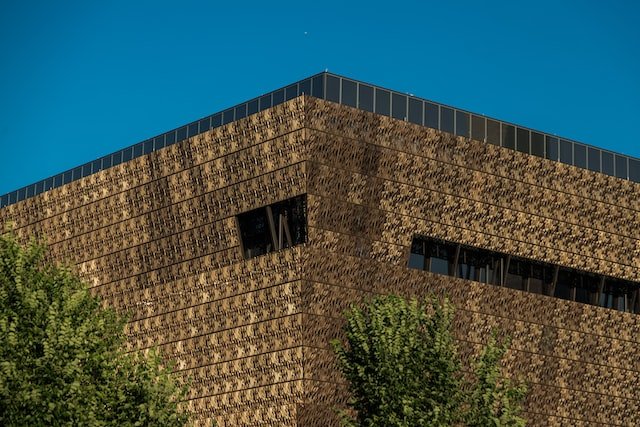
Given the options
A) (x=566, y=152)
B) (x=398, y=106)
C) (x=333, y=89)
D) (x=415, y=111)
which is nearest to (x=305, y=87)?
(x=333, y=89)

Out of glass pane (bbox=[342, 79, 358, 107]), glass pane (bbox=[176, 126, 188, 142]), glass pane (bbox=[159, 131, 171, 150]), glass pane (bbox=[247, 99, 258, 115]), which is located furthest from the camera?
glass pane (bbox=[159, 131, 171, 150])

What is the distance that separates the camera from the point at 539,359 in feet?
284

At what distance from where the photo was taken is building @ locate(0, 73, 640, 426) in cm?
7831

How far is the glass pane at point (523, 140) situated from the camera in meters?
88.1

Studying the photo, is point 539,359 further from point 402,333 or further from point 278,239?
point 402,333

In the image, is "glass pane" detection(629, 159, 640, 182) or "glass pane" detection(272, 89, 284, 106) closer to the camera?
"glass pane" detection(272, 89, 284, 106)

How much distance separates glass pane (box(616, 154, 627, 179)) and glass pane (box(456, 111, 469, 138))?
12.9 m

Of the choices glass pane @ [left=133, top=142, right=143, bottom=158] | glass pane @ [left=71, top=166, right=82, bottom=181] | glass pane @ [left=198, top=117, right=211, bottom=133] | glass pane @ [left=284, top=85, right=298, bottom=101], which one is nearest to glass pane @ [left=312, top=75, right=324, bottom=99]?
glass pane @ [left=284, top=85, right=298, bottom=101]

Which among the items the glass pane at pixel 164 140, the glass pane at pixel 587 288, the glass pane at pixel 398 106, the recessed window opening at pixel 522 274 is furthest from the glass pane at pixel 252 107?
the glass pane at pixel 587 288

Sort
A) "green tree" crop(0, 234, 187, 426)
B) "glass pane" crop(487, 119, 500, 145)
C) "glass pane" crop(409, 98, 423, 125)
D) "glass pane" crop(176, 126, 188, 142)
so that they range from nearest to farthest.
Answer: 1. "green tree" crop(0, 234, 187, 426)
2. "glass pane" crop(409, 98, 423, 125)
3. "glass pane" crop(487, 119, 500, 145)
4. "glass pane" crop(176, 126, 188, 142)

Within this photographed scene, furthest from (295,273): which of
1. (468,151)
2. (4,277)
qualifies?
(4,277)

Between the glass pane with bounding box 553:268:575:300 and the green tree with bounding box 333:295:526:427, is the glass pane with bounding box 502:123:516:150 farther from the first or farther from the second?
the green tree with bounding box 333:295:526:427

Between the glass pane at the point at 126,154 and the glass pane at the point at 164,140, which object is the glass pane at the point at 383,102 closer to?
the glass pane at the point at 164,140

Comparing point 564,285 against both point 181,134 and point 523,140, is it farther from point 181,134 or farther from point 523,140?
point 181,134
